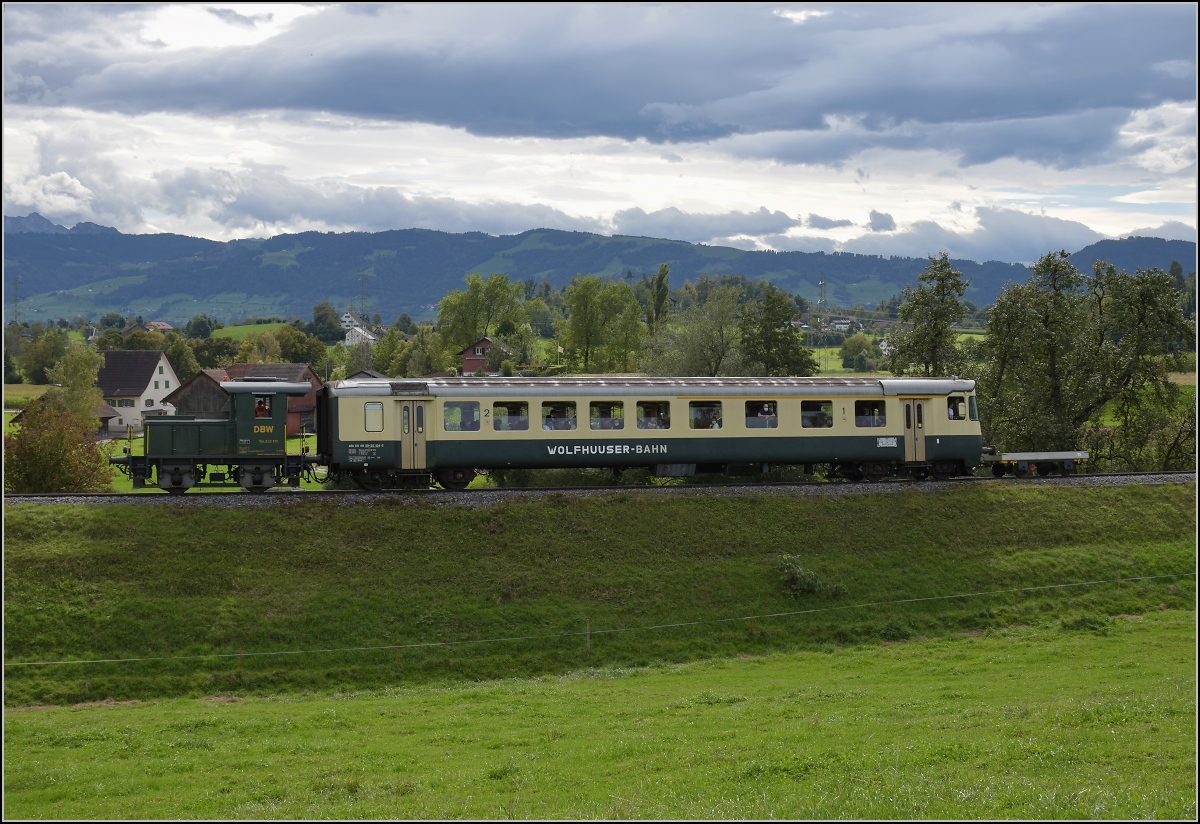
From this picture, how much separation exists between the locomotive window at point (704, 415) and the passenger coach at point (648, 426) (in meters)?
0.03

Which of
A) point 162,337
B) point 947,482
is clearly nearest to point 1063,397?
point 947,482

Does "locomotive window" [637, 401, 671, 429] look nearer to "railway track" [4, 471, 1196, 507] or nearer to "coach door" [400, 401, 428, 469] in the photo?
"railway track" [4, 471, 1196, 507]

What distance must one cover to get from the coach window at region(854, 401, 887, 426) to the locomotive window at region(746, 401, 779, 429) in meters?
3.07

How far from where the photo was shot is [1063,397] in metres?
47.2

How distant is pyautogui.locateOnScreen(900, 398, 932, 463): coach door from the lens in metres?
34.1

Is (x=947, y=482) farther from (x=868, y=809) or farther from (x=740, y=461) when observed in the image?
(x=868, y=809)

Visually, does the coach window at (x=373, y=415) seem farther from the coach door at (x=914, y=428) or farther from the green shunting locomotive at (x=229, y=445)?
the coach door at (x=914, y=428)

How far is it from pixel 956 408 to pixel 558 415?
14.8 meters

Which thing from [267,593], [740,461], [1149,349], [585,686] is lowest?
[585,686]

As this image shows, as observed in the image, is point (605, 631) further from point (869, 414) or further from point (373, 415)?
point (869, 414)

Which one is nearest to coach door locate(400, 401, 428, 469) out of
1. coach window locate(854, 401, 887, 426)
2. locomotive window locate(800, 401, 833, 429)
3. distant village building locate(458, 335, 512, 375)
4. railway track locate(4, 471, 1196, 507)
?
railway track locate(4, 471, 1196, 507)

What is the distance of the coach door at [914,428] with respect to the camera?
112ft

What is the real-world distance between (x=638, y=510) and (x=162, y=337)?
122486 millimetres

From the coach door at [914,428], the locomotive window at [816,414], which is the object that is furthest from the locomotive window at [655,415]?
the coach door at [914,428]
